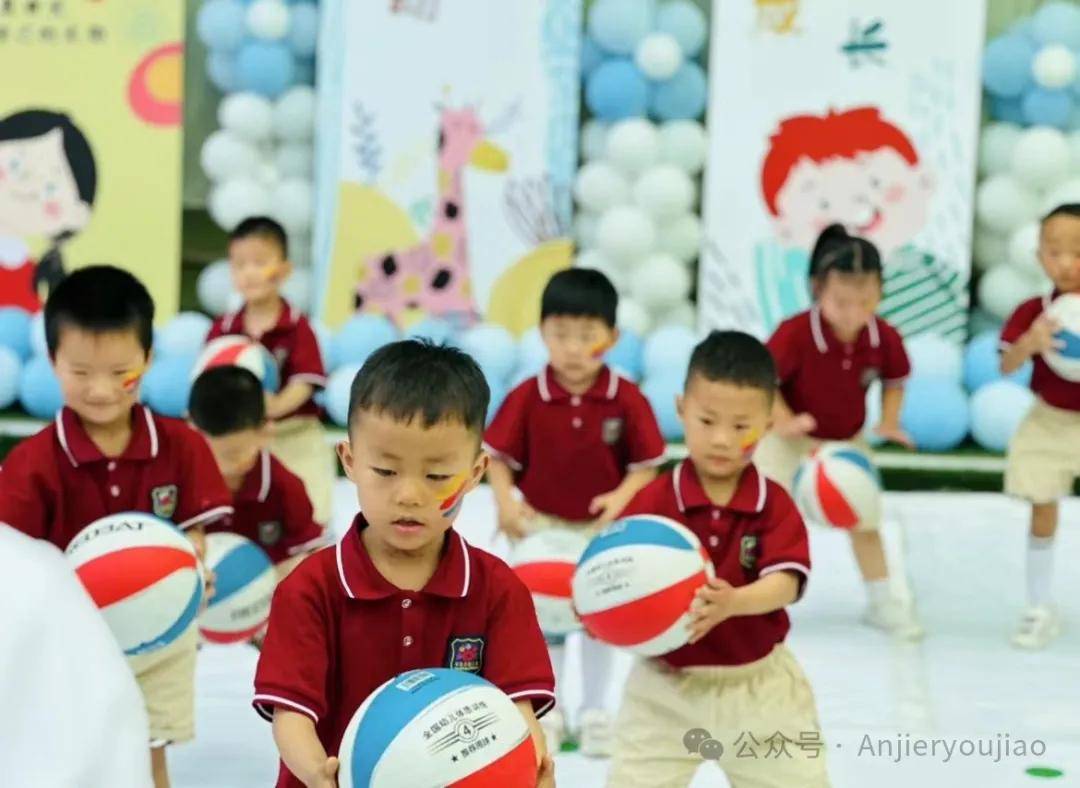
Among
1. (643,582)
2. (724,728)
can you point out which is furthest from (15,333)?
(724,728)

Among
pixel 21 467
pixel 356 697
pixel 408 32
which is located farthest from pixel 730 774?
pixel 408 32

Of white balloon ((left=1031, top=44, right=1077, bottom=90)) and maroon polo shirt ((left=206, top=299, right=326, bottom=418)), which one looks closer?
maroon polo shirt ((left=206, top=299, right=326, bottom=418))

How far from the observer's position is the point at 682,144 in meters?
8.20

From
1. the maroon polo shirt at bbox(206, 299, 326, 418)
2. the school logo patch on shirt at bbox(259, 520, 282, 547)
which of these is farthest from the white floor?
the maroon polo shirt at bbox(206, 299, 326, 418)

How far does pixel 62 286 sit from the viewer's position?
11.6ft

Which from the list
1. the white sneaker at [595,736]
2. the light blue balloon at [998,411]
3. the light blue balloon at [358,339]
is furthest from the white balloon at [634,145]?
the white sneaker at [595,736]

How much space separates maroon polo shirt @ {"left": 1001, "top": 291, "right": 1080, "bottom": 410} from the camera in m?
5.44

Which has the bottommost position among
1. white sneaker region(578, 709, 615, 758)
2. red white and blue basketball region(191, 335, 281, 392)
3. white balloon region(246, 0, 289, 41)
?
white sneaker region(578, 709, 615, 758)

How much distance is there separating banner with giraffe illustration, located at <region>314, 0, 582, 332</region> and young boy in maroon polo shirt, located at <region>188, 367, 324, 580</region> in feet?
12.7

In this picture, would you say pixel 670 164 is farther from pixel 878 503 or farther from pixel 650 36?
pixel 878 503

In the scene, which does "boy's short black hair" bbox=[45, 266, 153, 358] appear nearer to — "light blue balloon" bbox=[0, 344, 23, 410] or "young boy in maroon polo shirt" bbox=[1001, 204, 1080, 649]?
"young boy in maroon polo shirt" bbox=[1001, 204, 1080, 649]

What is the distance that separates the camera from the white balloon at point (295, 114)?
27.3 ft

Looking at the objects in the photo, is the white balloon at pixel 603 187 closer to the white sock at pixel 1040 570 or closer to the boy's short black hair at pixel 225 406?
the white sock at pixel 1040 570

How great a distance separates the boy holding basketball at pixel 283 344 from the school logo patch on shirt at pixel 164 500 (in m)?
1.73
